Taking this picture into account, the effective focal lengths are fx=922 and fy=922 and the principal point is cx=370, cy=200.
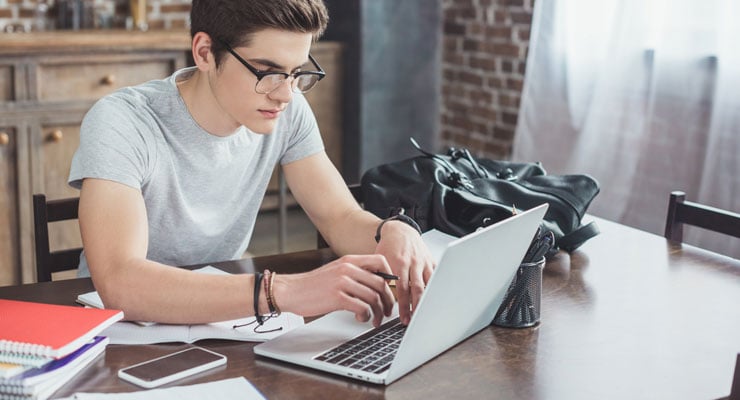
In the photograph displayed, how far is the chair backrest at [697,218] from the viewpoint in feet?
6.02

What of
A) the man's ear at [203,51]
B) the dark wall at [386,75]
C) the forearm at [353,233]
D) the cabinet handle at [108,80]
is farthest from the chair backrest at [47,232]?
the dark wall at [386,75]

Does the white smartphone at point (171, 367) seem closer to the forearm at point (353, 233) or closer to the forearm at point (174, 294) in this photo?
the forearm at point (174, 294)

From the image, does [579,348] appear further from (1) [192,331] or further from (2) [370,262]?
(1) [192,331]

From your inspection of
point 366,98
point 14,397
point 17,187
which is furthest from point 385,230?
point 366,98

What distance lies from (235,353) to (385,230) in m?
0.41

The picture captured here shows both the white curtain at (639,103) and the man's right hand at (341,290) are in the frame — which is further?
the white curtain at (639,103)

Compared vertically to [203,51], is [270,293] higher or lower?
lower

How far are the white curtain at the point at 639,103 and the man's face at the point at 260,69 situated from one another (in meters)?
1.79

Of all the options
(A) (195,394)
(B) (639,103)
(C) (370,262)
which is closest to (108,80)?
(B) (639,103)

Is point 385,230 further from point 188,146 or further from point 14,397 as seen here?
point 14,397

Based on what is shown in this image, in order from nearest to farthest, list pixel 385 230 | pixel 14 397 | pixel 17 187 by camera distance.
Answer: pixel 14 397
pixel 385 230
pixel 17 187

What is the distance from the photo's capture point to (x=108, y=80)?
11.3 feet

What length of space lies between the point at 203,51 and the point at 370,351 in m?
0.67

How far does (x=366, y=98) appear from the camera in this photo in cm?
401
